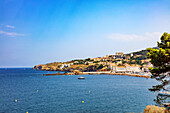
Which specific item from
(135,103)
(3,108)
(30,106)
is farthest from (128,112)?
(3,108)

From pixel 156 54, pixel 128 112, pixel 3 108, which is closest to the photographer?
pixel 156 54

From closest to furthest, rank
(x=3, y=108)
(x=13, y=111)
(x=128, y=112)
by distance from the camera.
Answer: (x=128, y=112)
(x=13, y=111)
(x=3, y=108)

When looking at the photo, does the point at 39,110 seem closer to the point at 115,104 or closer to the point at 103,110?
the point at 103,110

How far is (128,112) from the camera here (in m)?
38.3

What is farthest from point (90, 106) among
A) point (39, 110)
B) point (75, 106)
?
point (39, 110)

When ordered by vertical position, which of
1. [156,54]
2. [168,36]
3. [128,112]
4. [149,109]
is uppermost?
[168,36]

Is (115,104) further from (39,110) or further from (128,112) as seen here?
(39,110)

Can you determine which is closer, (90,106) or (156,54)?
(156,54)

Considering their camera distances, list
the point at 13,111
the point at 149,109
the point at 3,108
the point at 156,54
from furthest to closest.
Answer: the point at 3,108, the point at 13,111, the point at 156,54, the point at 149,109

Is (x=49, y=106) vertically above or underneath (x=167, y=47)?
underneath

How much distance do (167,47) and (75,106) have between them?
27.6m

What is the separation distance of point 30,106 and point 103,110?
19.5m

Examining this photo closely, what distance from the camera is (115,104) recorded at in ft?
150

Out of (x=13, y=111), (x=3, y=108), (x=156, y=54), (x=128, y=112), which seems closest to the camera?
(x=156, y=54)
